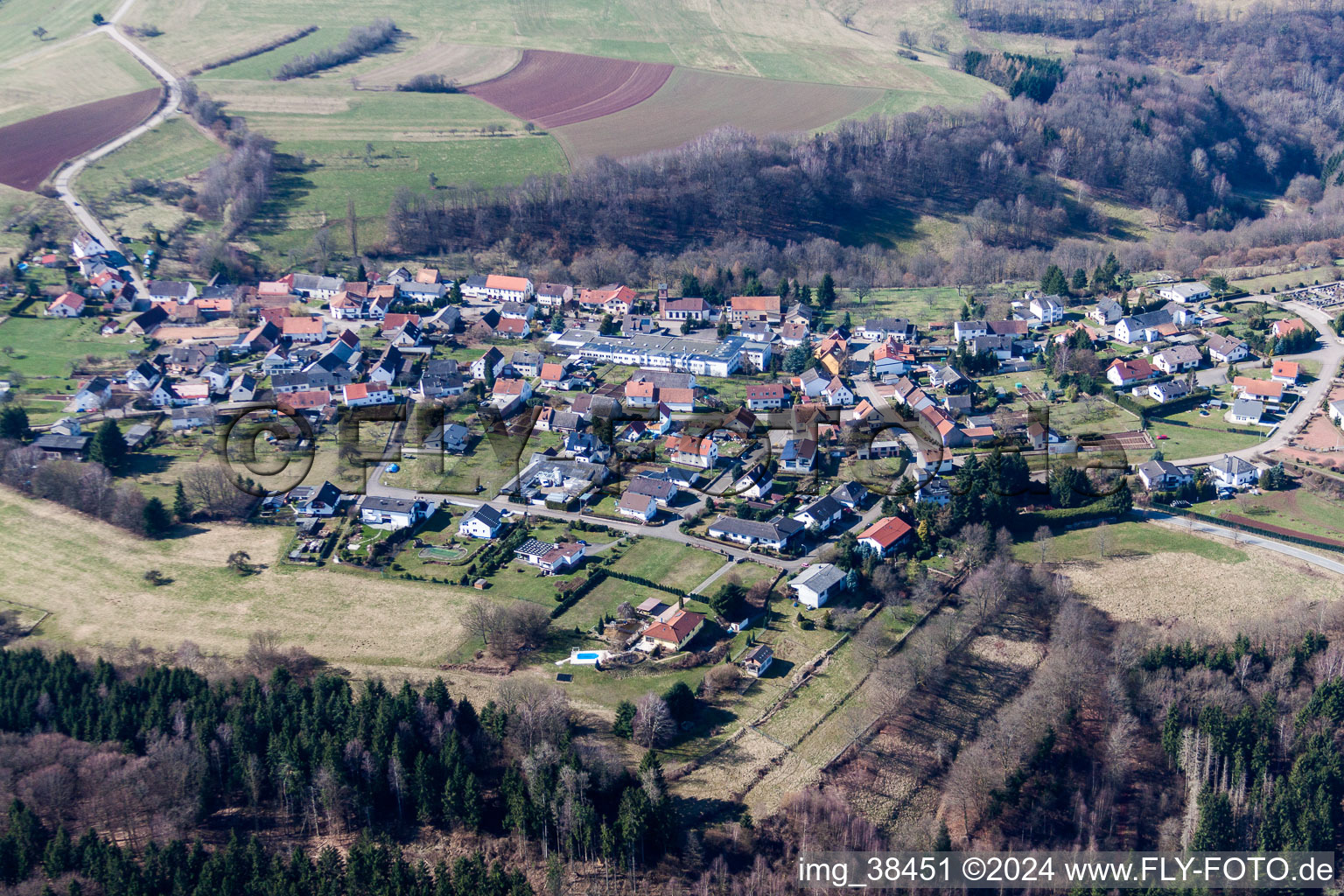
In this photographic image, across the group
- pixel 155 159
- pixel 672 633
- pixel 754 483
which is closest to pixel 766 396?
pixel 754 483

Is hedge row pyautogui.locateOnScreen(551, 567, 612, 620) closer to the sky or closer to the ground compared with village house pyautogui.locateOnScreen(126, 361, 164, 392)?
closer to the ground

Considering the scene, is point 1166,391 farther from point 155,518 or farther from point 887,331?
point 155,518

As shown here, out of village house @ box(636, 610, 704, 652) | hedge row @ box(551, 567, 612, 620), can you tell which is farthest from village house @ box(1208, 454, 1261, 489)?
hedge row @ box(551, 567, 612, 620)

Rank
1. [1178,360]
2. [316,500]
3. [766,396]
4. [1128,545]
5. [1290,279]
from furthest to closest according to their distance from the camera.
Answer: [1290,279] < [1178,360] < [766,396] < [316,500] < [1128,545]

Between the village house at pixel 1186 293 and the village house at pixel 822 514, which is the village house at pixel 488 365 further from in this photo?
the village house at pixel 1186 293

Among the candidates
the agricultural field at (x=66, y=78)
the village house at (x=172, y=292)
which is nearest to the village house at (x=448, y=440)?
the village house at (x=172, y=292)

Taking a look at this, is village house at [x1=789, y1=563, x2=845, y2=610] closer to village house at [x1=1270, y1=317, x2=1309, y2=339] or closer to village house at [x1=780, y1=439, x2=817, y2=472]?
village house at [x1=780, y1=439, x2=817, y2=472]
